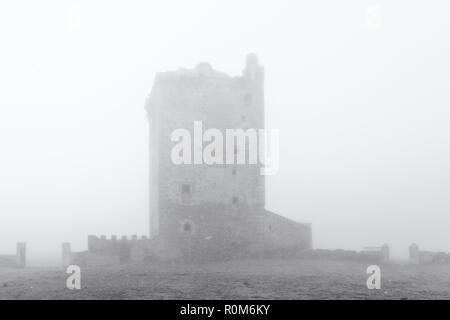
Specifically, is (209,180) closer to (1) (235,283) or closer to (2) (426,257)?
(1) (235,283)

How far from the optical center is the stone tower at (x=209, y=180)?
37.0 m

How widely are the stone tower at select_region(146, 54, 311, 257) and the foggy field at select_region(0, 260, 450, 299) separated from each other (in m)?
3.94

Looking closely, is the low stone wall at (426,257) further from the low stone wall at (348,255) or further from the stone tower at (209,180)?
the stone tower at (209,180)

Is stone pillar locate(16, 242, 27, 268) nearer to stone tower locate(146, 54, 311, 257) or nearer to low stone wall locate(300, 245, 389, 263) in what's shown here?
stone tower locate(146, 54, 311, 257)

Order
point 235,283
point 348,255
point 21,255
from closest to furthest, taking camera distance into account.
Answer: point 235,283
point 348,255
point 21,255

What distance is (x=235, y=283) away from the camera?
2412 cm

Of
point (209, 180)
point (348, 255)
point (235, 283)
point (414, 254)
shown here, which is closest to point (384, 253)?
point (348, 255)

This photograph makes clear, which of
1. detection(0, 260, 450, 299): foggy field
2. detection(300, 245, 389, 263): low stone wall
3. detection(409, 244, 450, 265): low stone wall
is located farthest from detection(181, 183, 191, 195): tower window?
detection(409, 244, 450, 265): low stone wall

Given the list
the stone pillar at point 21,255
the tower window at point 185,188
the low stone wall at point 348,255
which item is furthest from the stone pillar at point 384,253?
the stone pillar at point 21,255

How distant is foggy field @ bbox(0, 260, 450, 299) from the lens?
21094 millimetres

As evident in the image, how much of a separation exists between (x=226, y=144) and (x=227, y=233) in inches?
218

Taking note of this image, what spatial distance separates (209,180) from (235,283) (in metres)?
13.8

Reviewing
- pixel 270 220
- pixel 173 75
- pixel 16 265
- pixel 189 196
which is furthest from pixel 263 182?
pixel 16 265

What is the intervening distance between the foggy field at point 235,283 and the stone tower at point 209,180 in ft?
12.9
